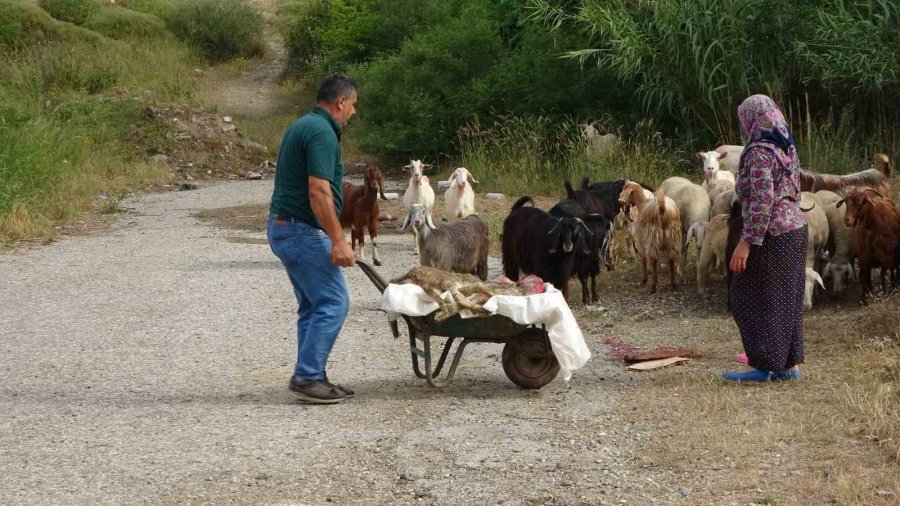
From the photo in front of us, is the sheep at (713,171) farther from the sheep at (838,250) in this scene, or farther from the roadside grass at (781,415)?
the roadside grass at (781,415)

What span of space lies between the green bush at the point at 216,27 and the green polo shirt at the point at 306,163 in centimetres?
3286

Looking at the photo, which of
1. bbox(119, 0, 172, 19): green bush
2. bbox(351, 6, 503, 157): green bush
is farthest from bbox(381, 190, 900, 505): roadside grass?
bbox(119, 0, 172, 19): green bush

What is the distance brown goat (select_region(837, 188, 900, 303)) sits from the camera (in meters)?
10.3

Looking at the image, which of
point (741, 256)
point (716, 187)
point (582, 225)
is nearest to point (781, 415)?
point (741, 256)

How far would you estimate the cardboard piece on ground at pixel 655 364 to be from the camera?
28.5 feet

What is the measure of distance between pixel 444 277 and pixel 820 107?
12984 millimetres

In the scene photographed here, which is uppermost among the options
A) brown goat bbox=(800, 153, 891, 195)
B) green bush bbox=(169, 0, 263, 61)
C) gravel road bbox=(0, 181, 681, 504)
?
green bush bbox=(169, 0, 263, 61)

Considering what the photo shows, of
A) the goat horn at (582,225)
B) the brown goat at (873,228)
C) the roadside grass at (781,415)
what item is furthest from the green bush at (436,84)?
the roadside grass at (781,415)

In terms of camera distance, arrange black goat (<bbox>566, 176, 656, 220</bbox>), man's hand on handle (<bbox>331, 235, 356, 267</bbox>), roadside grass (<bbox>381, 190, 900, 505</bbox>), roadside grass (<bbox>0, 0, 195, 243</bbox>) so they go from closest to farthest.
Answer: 1. roadside grass (<bbox>381, 190, 900, 505</bbox>)
2. man's hand on handle (<bbox>331, 235, 356, 267</bbox>)
3. black goat (<bbox>566, 176, 656, 220</bbox>)
4. roadside grass (<bbox>0, 0, 195, 243</bbox>)

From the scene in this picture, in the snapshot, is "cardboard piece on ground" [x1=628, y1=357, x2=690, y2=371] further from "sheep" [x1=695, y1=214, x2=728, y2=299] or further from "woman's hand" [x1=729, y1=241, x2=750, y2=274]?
"sheep" [x1=695, y1=214, x2=728, y2=299]

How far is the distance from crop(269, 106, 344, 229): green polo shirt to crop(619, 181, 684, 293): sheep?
5266 mm

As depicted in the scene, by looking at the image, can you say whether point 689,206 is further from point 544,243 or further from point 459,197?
point 459,197

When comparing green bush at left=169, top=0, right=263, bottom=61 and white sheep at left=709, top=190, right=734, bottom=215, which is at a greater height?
green bush at left=169, top=0, right=263, bottom=61

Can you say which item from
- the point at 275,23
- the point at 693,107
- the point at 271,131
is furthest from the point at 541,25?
the point at 275,23
